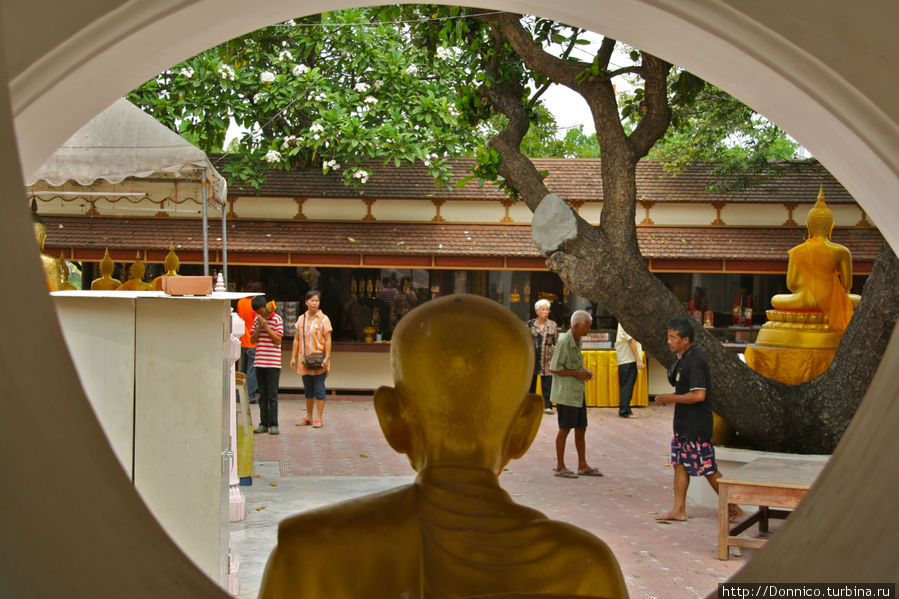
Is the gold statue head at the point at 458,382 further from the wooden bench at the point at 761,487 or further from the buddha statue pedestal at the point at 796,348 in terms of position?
the buddha statue pedestal at the point at 796,348

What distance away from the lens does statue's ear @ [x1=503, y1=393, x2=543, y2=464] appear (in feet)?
4.11

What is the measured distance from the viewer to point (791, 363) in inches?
304

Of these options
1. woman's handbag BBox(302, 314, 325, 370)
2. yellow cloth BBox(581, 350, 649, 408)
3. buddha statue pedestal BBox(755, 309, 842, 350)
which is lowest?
yellow cloth BBox(581, 350, 649, 408)

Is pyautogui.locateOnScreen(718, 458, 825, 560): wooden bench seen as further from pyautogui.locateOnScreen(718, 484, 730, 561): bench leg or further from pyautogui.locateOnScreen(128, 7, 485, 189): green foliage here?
pyautogui.locateOnScreen(128, 7, 485, 189): green foliage

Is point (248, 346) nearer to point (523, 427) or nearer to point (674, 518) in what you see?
point (674, 518)

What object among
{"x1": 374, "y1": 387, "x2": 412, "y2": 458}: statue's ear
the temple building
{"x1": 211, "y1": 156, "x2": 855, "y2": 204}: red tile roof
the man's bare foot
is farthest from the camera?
{"x1": 211, "y1": 156, "x2": 855, "y2": 204}: red tile roof

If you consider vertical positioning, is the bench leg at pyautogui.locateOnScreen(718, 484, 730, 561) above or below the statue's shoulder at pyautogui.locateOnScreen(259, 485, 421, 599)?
below

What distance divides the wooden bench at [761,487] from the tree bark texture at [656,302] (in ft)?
3.22

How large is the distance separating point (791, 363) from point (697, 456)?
1837 mm

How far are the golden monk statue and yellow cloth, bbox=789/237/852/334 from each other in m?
7.30

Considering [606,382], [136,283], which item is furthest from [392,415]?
[606,382]

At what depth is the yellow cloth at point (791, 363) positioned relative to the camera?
25.1 ft

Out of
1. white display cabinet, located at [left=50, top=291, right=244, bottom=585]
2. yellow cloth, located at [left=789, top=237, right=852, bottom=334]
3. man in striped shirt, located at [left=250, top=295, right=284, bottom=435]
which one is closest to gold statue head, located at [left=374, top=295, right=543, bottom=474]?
white display cabinet, located at [left=50, top=291, right=244, bottom=585]

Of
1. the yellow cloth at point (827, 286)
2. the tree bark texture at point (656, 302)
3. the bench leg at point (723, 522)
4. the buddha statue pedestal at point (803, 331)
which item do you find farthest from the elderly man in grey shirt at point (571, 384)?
the bench leg at point (723, 522)
